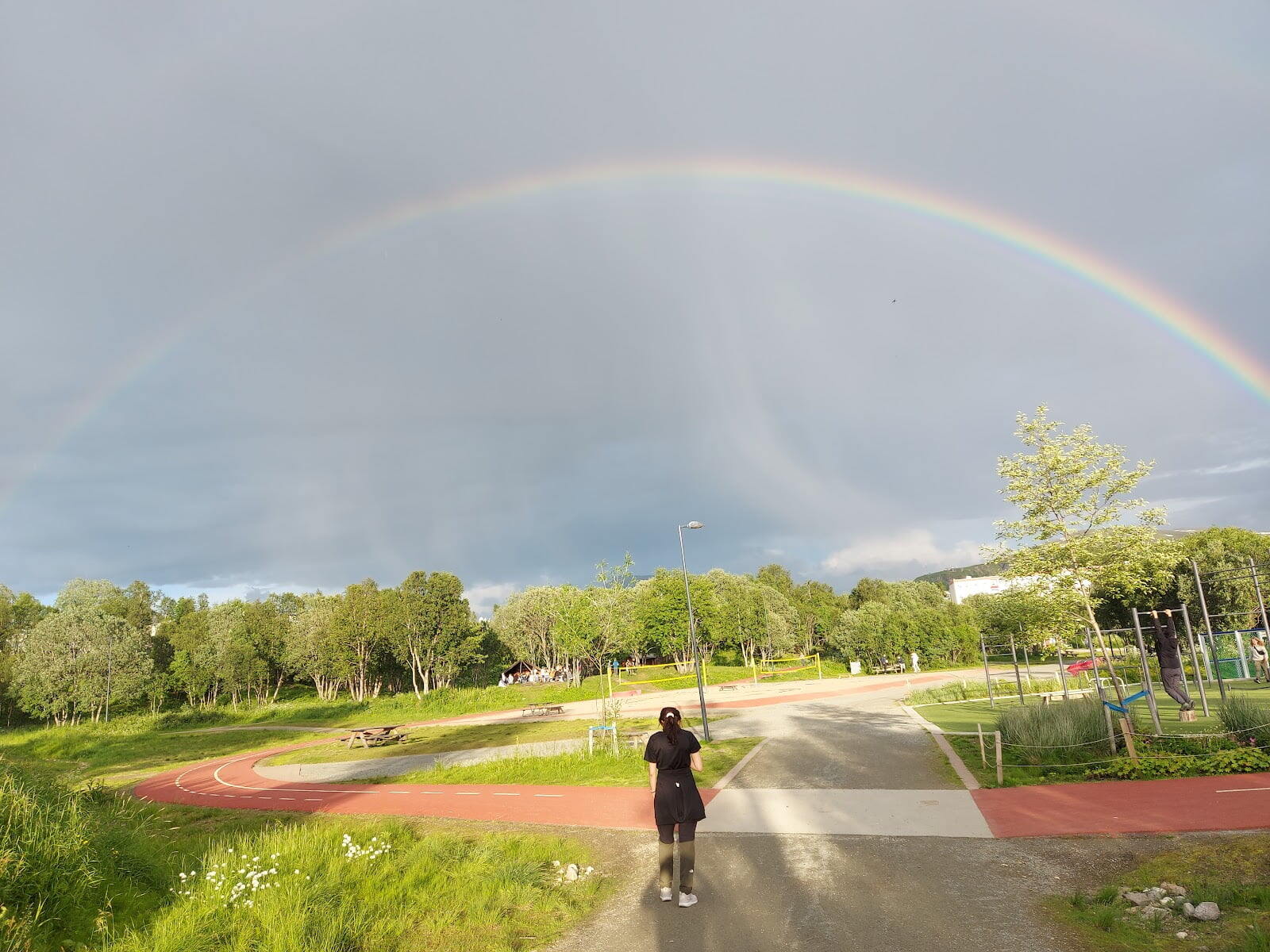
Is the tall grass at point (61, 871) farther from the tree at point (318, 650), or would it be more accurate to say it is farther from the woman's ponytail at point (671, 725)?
the tree at point (318, 650)

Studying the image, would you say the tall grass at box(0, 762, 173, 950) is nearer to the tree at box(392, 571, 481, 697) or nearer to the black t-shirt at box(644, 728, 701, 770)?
the black t-shirt at box(644, 728, 701, 770)

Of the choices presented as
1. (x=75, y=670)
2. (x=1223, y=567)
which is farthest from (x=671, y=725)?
(x=75, y=670)

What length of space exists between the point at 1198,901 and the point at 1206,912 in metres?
0.42

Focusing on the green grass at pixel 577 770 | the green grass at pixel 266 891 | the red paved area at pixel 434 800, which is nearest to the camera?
the green grass at pixel 266 891

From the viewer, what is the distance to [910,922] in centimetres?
630

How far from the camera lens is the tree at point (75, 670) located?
54.0m

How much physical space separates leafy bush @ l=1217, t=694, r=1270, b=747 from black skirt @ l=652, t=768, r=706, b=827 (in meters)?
11.7

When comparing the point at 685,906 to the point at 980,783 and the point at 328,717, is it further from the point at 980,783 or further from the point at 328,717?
the point at 328,717

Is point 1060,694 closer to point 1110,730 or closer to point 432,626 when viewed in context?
point 1110,730

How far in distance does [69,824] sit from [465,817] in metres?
6.72

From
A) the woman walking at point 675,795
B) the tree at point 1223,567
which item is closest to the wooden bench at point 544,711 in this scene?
the woman walking at point 675,795

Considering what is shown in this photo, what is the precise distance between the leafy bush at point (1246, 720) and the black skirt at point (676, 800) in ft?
38.2

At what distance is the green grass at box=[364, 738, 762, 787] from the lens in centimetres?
1534

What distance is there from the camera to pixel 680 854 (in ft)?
23.1
